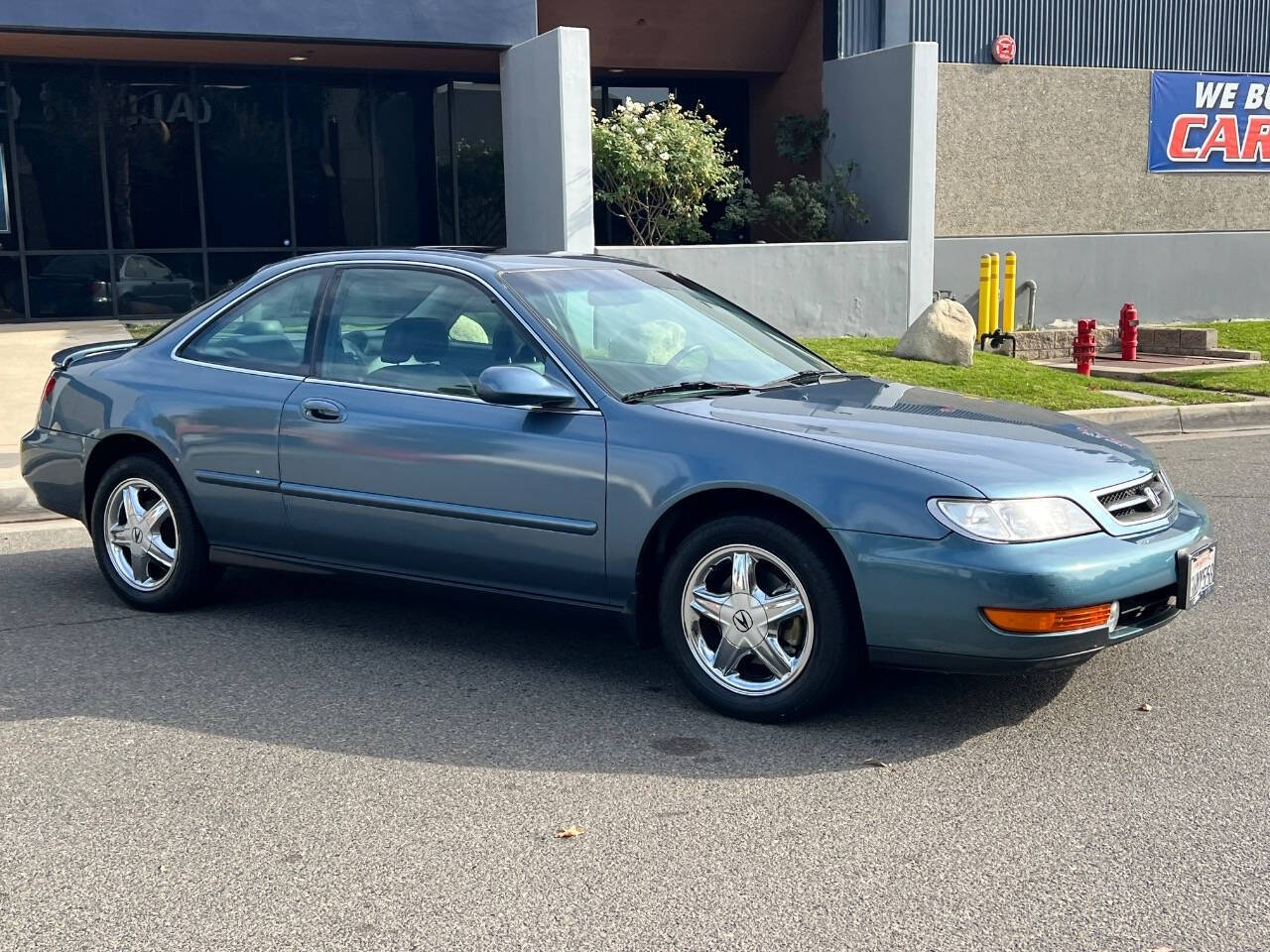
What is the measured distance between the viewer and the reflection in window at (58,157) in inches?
743

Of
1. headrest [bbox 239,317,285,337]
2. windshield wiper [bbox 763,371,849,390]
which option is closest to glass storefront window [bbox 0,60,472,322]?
headrest [bbox 239,317,285,337]

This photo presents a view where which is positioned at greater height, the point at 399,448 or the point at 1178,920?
the point at 399,448

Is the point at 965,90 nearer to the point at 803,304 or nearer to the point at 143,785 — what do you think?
the point at 803,304

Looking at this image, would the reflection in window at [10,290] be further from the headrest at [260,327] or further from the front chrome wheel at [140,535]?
the headrest at [260,327]

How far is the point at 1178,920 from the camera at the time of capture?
131 inches

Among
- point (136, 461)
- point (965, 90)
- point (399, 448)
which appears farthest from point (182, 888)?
point (965, 90)

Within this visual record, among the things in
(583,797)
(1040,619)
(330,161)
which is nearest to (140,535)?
(583,797)

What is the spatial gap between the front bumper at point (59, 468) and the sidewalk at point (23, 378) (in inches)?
89.8

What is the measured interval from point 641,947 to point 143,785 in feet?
5.93

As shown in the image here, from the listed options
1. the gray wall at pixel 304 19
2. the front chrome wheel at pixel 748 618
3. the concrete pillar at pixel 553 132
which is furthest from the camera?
the concrete pillar at pixel 553 132

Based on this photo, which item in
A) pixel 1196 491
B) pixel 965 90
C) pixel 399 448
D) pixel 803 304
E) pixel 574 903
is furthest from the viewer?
pixel 965 90

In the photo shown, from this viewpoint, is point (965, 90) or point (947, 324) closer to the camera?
point (947, 324)

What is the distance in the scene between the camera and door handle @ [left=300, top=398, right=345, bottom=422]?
18.2ft

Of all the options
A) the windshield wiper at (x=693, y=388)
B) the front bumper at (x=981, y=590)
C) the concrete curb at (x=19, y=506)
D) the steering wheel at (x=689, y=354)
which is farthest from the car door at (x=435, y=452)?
the concrete curb at (x=19, y=506)
